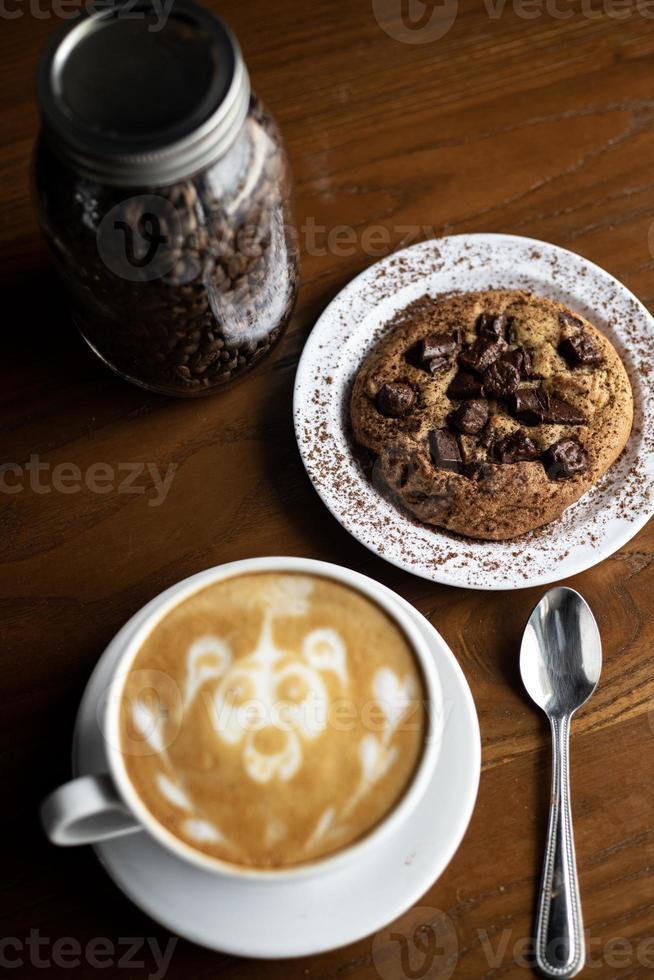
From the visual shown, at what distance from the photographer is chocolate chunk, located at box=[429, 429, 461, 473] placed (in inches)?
42.5

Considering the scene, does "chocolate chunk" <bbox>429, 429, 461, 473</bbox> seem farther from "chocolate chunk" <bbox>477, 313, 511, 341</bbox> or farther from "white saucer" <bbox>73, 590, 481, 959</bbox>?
"white saucer" <bbox>73, 590, 481, 959</bbox>

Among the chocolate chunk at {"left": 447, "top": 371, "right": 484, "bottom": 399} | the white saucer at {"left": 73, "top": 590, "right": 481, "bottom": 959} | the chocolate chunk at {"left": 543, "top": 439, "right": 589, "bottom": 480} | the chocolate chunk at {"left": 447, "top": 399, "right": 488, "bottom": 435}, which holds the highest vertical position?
the chocolate chunk at {"left": 447, "top": 371, "right": 484, "bottom": 399}

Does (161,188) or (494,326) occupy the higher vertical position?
(161,188)

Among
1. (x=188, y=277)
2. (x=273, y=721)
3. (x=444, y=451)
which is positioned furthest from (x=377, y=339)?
(x=273, y=721)

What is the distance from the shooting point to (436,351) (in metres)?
1.12

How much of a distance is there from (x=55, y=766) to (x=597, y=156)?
1.12 meters

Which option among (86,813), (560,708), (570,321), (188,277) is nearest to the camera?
(86,813)

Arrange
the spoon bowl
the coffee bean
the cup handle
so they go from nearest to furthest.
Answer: the cup handle
the coffee bean
the spoon bowl

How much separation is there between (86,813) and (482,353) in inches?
27.2

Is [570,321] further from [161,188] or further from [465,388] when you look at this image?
[161,188]

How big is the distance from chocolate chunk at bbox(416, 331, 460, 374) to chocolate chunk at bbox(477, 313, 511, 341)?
0.04 metres

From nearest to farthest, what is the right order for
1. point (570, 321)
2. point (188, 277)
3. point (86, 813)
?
point (86, 813) → point (188, 277) → point (570, 321)

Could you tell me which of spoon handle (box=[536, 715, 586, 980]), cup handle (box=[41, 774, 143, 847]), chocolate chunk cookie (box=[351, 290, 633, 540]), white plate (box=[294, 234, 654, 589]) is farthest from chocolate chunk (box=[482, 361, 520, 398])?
cup handle (box=[41, 774, 143, 847])

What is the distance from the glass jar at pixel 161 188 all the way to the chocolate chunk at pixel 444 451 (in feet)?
0.84
